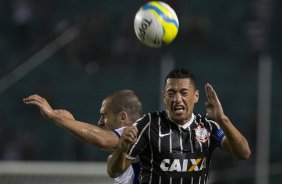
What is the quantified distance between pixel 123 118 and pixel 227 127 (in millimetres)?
1246

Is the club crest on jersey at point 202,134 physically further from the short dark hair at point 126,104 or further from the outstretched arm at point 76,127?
the short dark hair at point 126,104

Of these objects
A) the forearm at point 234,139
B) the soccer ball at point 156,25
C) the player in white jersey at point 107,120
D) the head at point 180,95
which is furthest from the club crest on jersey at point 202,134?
the soccer ball at point 156,25

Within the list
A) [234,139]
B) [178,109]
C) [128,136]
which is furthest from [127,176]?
[234,139]

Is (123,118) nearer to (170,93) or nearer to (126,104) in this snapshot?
(126,104)

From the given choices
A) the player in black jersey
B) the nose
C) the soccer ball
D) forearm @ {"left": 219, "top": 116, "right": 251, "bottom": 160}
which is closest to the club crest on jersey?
the player in black jersey

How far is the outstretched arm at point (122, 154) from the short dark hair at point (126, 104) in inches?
32.4

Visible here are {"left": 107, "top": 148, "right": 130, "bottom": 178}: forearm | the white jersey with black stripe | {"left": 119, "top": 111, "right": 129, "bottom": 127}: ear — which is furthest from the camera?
{"left": 119, "top": 111, "right": 129, "bottom": 127}: ear

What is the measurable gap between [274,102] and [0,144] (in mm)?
4905

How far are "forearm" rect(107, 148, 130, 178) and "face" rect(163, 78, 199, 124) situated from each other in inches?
19.2

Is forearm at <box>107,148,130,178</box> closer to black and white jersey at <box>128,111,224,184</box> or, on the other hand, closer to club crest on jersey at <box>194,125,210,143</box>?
black and white jersey at <box>128,111,224,184</box>

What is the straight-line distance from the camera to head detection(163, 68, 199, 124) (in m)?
5.98

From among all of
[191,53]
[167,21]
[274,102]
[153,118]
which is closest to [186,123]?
[153,118]

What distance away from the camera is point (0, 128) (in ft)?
49.6

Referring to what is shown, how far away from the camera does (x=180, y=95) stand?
19.7ft
